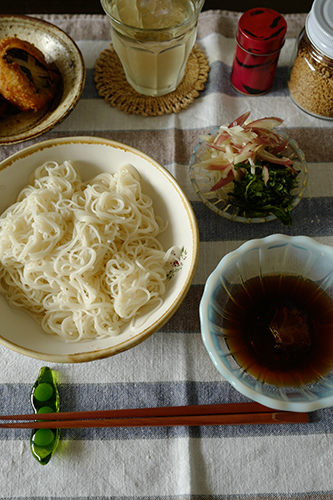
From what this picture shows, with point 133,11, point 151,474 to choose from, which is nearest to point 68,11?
point 133,11

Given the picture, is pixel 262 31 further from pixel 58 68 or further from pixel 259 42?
pixel 58 68

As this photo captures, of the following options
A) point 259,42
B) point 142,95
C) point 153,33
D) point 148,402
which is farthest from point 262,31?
point 148,402

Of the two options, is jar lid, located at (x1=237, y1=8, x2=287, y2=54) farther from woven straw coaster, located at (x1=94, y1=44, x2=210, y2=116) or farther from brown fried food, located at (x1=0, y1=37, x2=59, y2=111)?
brown fried food, located at (x1=0, y1=37, x2=59, y2=111)

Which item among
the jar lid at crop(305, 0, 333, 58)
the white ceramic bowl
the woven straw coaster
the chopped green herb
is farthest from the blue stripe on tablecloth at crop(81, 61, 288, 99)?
the chopped green herb

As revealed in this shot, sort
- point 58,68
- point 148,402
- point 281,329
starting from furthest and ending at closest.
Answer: point 58,68 → point 148,402 → point 281,329

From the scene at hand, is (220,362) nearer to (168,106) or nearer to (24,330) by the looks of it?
(24,330)
